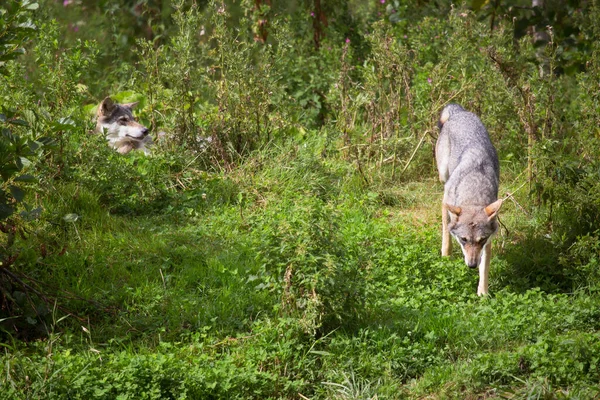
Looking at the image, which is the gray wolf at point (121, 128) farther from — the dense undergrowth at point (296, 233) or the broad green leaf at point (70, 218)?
the broad green leaf at point (70, 218)

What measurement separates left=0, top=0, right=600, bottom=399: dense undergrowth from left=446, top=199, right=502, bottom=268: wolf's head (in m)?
0.39

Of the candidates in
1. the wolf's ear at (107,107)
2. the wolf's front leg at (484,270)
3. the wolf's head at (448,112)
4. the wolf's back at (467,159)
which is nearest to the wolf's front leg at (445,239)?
the wolf's back at (467,159)

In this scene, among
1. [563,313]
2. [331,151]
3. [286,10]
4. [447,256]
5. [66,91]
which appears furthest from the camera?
[286,10]

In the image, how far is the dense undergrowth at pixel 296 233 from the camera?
16.9ft

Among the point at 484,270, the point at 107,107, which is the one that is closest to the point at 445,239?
the point at 484,270

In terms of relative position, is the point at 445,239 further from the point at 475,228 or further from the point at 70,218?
the point at 70,218

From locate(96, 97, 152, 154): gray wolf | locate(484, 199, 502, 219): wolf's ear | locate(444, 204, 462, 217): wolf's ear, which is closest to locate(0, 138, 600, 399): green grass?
locate(444, 204, 462, 217): wolf's ear

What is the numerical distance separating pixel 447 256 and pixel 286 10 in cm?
700

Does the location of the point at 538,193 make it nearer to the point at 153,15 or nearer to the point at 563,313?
the point at 563,313

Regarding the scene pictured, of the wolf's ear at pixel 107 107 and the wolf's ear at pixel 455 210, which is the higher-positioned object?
the wolf's ear at pixel 107 107

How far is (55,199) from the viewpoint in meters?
7.45

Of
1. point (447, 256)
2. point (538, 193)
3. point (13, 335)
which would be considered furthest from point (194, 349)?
point (538, 193)

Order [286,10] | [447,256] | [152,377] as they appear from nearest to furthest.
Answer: [152,377] → [447,256] → [286,10]

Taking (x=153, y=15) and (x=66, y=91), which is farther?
(x=153, y=15)
